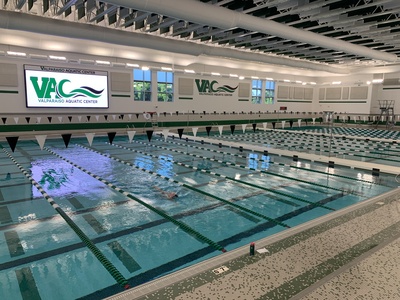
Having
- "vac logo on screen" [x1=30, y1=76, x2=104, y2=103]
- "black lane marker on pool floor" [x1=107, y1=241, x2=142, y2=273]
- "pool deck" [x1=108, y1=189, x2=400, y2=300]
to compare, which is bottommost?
"black lane marker on pool floor" [x1=107, y1=241, x2=142, y2=273]

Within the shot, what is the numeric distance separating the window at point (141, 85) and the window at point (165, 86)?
1.96 ft

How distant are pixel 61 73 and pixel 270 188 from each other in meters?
11.8

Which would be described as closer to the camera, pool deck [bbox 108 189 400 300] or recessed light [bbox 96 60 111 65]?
pool deck [bbox 108 189 400 300]

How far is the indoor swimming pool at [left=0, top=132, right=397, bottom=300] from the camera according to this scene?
9.36ft

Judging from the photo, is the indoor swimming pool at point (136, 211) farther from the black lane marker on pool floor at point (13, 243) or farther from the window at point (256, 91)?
the window at point (256, 91)

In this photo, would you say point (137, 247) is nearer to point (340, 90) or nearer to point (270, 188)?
point (270, 188)

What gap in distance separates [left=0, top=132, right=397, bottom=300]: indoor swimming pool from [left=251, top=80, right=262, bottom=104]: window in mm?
13494

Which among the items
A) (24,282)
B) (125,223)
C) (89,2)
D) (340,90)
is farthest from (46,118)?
(340,90)

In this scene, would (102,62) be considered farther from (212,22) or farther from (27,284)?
(27,284)

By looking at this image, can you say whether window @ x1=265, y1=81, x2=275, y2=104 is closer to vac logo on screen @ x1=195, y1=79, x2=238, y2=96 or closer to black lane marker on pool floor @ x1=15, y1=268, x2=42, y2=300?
vac logo on screen @ x1=195, y1=79, x2=238, y2=96

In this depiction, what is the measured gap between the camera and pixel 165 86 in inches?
662

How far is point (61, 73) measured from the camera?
44.1 feet

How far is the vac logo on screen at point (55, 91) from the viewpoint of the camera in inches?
511

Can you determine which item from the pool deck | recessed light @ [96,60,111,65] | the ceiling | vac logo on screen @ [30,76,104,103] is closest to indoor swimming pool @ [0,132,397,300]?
the pool deck
